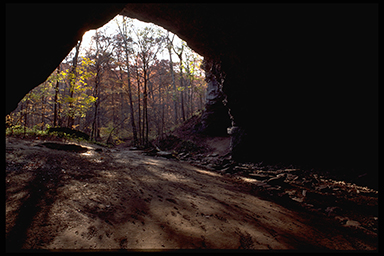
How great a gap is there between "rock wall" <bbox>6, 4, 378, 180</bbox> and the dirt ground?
67.7 inches

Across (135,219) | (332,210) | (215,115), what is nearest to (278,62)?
(332,210)

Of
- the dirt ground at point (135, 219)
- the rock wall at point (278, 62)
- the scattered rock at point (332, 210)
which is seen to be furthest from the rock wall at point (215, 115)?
the dirt ground at point (135, 219)

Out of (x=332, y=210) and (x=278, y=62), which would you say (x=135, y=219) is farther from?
(x=278, y=62)

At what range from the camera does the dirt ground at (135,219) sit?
5.18ft

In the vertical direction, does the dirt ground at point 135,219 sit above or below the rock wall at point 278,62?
below

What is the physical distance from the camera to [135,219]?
2010mm

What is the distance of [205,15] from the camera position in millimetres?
6023

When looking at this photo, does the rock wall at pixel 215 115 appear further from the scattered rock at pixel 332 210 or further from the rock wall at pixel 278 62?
the scattered rock at pixel 332 210

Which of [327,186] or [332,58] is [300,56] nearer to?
[332,58]

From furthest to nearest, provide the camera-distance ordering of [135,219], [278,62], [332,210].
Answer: [278,62]
[332,210]
[135,219]

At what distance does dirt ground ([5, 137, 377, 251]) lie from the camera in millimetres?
1580

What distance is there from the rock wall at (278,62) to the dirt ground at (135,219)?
172 cm

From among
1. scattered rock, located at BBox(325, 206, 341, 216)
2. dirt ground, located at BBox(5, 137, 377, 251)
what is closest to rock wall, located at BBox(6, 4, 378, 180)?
dirt ground, located at BBox(5, 137, 377, 251)

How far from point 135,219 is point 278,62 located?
726 centimetres
